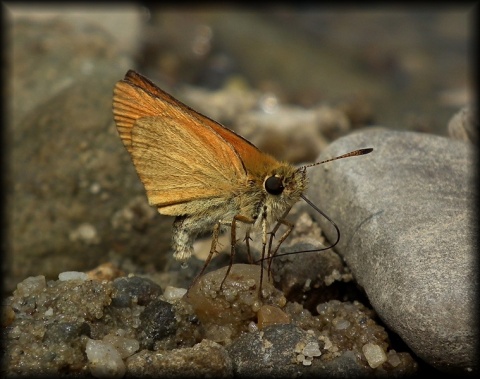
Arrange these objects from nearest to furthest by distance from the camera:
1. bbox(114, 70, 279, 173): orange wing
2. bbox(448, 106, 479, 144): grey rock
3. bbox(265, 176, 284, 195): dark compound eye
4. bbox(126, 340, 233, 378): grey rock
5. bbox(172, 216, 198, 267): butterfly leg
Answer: bbox(126, 340, 233, 378): grey rock
bbox(265, 176, 284, 195): dark compound eye
bbox(114, 70, 279, 173): orange wing
bbox(172, 216, 198, 267): butterfly leg
bbox(448, 106, 479, 144): grey rock

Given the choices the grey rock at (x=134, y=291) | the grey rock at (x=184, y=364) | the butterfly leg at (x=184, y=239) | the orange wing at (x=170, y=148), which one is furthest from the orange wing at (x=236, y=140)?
the grey rock at (x=184, y=364)

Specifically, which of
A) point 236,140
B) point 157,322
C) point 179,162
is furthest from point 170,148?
point 157,322

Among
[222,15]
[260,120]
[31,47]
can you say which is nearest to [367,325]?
[260,120]

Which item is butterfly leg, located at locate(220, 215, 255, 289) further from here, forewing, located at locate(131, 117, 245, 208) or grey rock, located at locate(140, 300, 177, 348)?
grey rock, located at locate(140, 300, 177, 348)

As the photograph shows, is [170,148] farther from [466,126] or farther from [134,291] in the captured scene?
[466,126]

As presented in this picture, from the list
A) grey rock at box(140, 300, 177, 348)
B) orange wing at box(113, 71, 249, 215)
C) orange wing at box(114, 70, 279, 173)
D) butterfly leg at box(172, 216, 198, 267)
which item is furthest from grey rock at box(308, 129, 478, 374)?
grey rock at box(140, 300, 177, 348)
